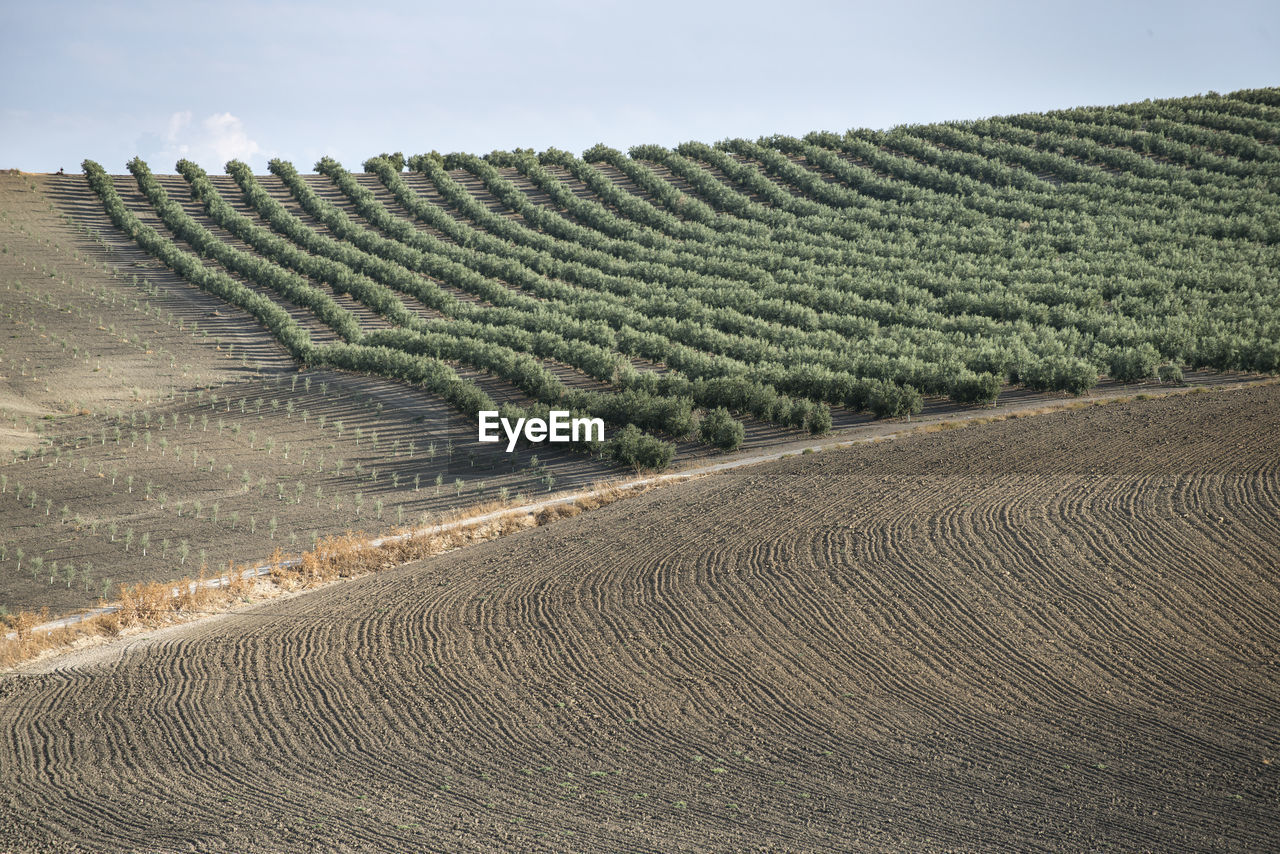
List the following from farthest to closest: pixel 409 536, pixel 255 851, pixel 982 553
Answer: pixel 409 536
pixel 982 553
pixel 255 851

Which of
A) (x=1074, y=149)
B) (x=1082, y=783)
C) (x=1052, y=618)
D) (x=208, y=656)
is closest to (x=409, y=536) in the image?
(x=208, y=656)

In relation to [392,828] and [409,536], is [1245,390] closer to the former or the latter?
[409,536]

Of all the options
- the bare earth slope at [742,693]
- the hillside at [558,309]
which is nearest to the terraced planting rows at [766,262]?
the hillside at [558,309]

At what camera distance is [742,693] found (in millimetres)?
14500

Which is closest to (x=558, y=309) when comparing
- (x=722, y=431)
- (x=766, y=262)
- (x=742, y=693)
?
(x=766, y=262)

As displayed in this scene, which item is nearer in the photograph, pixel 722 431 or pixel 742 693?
pixel 742 693

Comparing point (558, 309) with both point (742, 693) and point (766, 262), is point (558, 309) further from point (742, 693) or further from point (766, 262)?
point (742, 693)

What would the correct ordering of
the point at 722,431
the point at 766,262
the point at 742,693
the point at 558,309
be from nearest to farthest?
the point at 742,693 → the point at 722,431 → the point at 558,309 → the point at 766,262

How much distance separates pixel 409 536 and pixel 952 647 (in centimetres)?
1304

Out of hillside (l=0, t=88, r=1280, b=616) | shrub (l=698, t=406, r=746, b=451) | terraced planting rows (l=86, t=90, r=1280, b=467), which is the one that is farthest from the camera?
terraced planting rows (l=86, t=90, r=1280, b=467)

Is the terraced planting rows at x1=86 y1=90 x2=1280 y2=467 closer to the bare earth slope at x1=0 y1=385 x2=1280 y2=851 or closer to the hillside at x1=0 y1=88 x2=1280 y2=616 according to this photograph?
the hillside at x1=0 y1=88 x2=1280 y2=616

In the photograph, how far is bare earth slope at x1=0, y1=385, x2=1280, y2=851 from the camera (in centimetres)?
1122

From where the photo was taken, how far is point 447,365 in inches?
1443

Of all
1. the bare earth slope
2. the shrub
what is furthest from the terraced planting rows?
the bare earth slope
